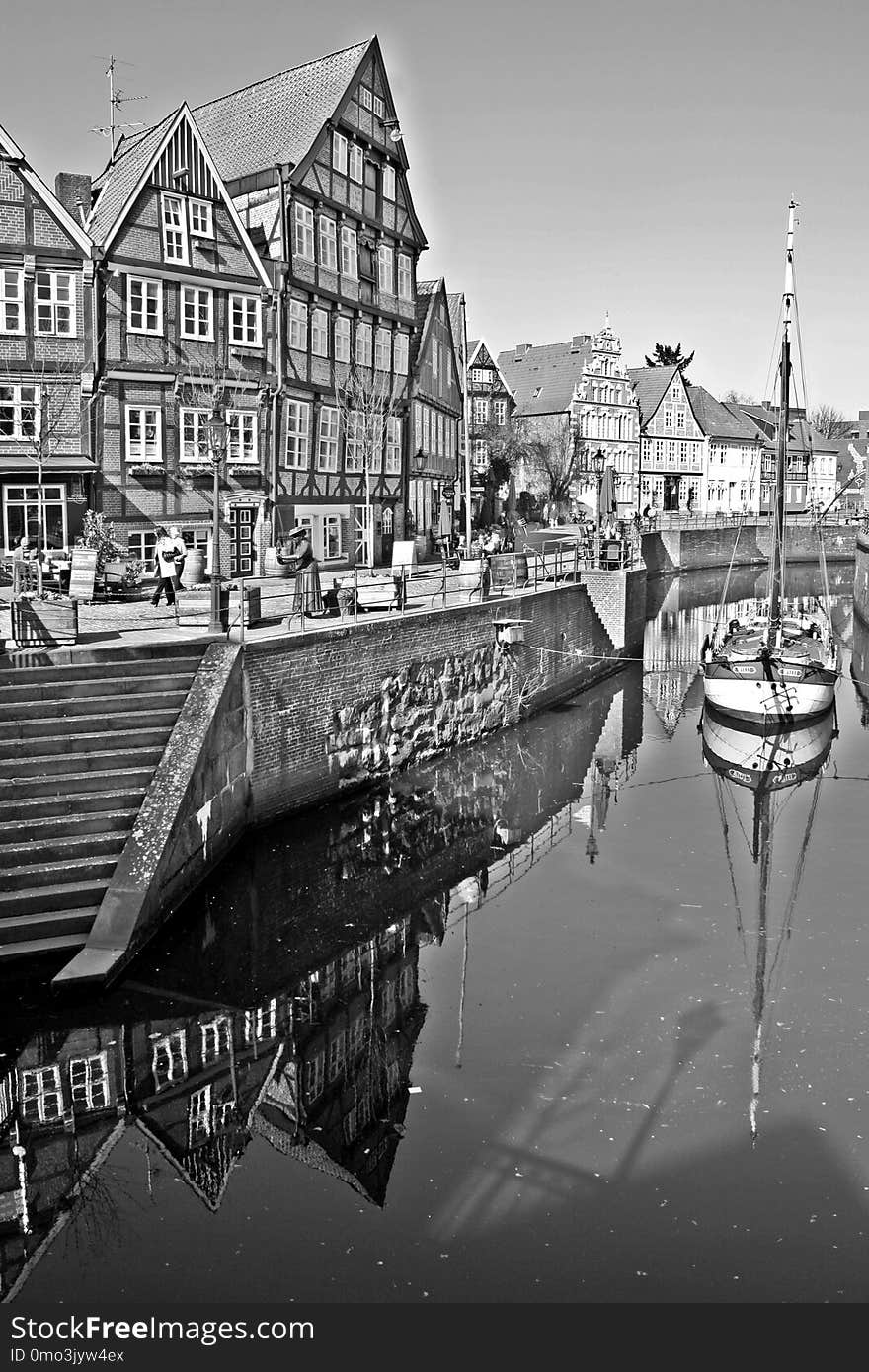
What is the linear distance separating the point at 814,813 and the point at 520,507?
160 ft

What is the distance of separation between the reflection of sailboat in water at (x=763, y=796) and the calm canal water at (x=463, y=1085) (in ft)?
0.30

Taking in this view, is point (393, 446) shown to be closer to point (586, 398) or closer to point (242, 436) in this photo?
point (242, 436)

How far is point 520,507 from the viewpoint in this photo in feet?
221

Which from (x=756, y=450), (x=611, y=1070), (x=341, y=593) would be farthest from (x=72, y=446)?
(x=756, y=450)

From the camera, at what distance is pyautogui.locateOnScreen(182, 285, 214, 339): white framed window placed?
30.7 metres

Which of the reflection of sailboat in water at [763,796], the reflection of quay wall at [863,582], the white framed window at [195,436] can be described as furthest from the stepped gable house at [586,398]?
the reflection of sailboat in water at [763,796]

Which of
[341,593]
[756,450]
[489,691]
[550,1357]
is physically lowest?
[550,1357]

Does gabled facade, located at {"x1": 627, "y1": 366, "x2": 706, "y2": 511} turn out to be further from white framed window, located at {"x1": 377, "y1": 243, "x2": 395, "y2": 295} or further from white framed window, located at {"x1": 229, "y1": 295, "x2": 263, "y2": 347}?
white framed window, located at {"x1": 229, "y1": 295, "x2": 263, "y2": 347}

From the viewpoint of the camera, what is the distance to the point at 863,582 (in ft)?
173

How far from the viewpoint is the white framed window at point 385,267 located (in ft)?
126

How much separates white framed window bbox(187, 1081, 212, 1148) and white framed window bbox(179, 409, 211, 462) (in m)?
22.4

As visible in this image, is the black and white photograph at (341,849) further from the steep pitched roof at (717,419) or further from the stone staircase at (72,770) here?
the steep pitched roof at (717,419)

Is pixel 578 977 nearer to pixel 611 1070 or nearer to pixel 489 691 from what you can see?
pixel 611 1070

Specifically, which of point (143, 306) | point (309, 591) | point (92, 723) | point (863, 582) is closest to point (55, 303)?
point (143, 306)
